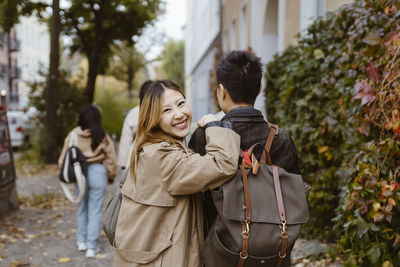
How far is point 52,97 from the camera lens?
12906mm

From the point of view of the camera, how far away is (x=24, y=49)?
53.7 meters

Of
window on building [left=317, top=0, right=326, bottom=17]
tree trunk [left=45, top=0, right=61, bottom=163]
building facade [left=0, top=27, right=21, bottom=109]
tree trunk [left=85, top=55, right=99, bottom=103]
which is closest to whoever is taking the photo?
window on building [left=317, top=0, right=326, bottom=17]

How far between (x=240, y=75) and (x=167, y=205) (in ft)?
2.35

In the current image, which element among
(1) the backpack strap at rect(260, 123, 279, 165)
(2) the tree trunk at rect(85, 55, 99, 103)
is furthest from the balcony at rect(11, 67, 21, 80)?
(1) the backpack strap at rect(260, 123, 279, 165)

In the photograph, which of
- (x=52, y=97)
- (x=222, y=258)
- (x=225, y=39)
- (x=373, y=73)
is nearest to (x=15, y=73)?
(x=225, y=39)

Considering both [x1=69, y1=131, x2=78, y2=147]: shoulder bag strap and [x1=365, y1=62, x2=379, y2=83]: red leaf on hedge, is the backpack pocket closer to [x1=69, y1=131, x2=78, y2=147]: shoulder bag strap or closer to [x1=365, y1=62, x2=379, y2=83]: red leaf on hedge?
[x1=365, y1=62, x2=379, y2=83]: red leaf on hedge

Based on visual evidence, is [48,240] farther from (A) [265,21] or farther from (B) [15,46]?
(B) [15,46]

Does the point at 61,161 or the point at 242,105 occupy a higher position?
the point at 242,105

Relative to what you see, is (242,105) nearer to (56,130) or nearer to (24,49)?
(56,130)

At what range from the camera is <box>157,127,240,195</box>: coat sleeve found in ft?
6.51

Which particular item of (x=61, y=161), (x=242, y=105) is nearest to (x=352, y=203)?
(x=242, y=105)

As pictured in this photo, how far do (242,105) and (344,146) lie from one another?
8.45 feet

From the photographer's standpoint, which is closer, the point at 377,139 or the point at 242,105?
the point at 242,105

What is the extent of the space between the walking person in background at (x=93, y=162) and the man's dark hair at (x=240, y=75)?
3545mm
